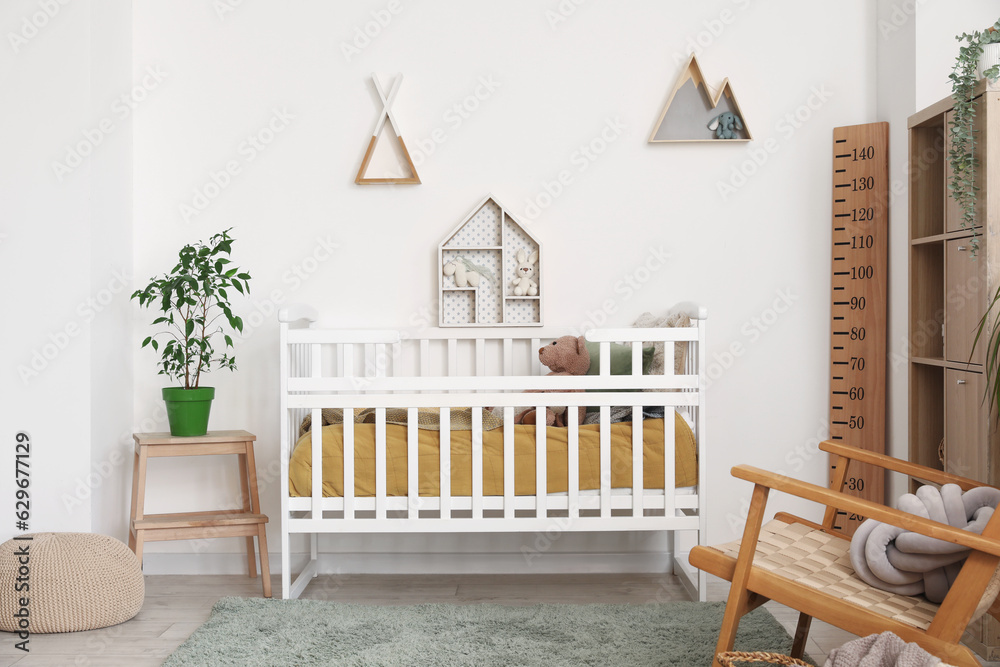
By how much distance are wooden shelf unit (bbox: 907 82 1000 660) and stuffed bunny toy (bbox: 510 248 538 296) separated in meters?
1.14

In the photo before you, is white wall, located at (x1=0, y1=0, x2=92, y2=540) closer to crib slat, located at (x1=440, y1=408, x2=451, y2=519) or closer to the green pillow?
crib slat, located at (x1=440, y1=408, x2=451, y2=519)

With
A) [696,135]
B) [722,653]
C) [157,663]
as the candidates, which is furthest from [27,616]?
[696,135]

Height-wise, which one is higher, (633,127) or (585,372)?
(633,127)

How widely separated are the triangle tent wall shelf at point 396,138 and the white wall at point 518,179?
0.05 metres

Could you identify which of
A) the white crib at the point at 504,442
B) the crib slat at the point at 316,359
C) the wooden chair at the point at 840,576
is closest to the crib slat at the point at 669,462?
the white crib at the point at 504,442

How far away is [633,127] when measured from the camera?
2.51 m

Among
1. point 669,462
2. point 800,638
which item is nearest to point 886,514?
point 800,638

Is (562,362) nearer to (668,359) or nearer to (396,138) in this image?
(668,359)

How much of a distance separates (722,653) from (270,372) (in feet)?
5.70

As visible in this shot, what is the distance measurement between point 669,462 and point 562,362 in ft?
1.43

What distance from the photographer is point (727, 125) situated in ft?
8.11

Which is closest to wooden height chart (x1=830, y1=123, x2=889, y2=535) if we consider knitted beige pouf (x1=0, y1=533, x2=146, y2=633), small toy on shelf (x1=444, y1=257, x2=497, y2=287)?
small toy on shelf (x1=444, y1=257, x2=497, y2=287)

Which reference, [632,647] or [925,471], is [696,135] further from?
[632,647]

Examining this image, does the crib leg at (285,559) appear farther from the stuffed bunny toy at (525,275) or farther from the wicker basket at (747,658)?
the wicker basket at (747,658)
